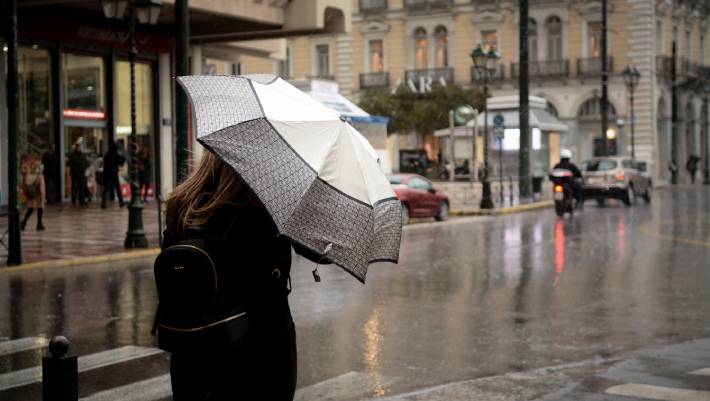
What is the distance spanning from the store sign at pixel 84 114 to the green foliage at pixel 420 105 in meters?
29.0

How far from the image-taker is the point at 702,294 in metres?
11.9

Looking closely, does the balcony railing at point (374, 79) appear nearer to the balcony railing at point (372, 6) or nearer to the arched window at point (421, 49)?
the arched window at point (421, 49)

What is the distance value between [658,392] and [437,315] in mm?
3750

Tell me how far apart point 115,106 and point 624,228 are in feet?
55.0

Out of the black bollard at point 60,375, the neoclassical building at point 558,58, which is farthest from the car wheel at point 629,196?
the black bollard at point 60,375

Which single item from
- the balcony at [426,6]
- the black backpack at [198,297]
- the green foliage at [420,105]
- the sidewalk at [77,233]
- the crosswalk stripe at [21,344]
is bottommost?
the crosswalk stripe at [21,344]

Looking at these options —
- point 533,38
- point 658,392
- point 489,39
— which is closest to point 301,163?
point 658,392

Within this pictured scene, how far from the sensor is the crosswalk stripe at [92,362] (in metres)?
7.59

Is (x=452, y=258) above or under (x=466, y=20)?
under

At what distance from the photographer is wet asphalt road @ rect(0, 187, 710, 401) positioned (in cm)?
781

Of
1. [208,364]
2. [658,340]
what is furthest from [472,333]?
[208,364]

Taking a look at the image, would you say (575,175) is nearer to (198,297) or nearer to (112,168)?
(112,168)

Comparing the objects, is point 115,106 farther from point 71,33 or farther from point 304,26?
point 304,26

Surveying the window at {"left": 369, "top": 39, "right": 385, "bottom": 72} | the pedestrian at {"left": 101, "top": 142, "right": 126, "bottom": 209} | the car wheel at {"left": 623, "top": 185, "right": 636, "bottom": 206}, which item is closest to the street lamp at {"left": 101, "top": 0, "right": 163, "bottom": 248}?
the pedestrian at {"left": 101, "top": 142, "right": 126, "bottom": 209}
